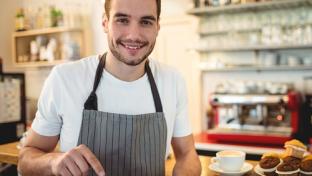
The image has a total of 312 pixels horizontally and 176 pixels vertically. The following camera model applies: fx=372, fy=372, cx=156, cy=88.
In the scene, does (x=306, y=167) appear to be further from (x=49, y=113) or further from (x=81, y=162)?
(x=49, y=113)

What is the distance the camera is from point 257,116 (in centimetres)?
308

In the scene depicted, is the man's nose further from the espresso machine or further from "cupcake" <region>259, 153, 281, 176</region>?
the espresso machine

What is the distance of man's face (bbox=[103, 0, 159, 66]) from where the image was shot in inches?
52.5

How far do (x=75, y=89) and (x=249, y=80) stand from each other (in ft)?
7.77

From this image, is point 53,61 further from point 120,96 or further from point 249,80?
point 120,96

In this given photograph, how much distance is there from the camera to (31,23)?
15.2ft

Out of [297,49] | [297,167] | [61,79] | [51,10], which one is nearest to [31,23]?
[51,10]

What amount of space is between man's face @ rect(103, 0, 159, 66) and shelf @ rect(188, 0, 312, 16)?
1954mm

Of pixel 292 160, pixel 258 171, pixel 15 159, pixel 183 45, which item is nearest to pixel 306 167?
pixel 292 160

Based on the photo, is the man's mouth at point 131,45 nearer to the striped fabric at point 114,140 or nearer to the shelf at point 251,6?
the striped fabric at point 114,140

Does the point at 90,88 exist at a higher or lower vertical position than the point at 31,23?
lower

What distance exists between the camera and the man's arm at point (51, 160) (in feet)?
3.45

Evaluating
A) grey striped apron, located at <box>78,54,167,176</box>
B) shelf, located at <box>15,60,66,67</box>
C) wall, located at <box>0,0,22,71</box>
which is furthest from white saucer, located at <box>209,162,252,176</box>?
wall, located at <box>0,0,22,71</box>

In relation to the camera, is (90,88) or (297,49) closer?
(90,88)
